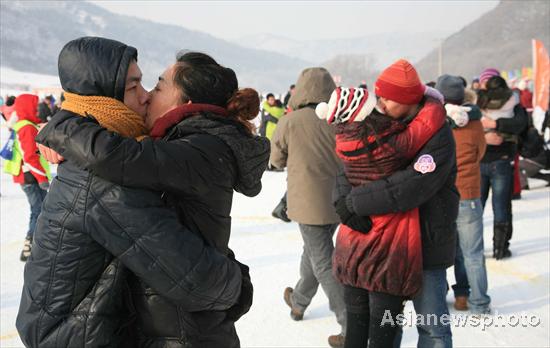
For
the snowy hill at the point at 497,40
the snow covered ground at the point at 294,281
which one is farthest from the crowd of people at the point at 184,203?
the snowy hill at the point at 497,40

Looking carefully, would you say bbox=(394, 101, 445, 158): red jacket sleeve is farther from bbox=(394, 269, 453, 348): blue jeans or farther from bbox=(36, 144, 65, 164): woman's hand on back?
bbox=(36, 144, 65, 164): woman's hand on back

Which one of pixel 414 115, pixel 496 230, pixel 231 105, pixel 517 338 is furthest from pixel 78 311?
pixel 496 230

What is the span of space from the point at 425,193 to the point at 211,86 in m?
1.32

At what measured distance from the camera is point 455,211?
8.54 feet

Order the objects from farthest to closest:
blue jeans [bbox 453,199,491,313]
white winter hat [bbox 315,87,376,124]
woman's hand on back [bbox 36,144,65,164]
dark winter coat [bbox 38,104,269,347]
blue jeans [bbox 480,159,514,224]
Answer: blue jeans [bbox 480,159,514,224] → blue jeans [bbox 453,199,491,313] → white winter hat [bbox 315,87,376,124] → woman's hand on back [bbox 36,144,65,164] → dark winter coat [bbox 38,104,269,347]

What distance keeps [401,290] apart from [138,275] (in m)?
1.49

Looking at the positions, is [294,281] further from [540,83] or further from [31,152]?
[540,83]

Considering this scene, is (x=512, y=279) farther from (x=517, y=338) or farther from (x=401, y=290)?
(x=401, y=290)

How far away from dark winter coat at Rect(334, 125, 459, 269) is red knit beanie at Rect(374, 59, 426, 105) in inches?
9.1

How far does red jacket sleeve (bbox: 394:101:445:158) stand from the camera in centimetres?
244

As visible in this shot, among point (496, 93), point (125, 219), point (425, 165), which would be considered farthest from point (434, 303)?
point (496, 93)

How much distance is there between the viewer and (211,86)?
162 cm

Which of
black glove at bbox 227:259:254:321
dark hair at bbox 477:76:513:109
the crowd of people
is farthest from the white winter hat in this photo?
dark hair at bbox 477:76:513:109

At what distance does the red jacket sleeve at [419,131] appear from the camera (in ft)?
8.02
